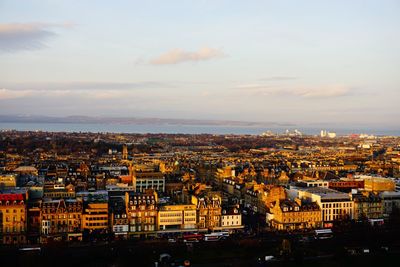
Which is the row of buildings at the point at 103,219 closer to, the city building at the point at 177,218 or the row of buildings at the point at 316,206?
the city building at the point at 177,218

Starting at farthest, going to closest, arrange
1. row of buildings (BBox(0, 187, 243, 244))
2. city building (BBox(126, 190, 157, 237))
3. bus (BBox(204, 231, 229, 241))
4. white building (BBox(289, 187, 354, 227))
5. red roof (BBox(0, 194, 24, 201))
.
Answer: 1. white building (BBox(289, 187, 354, 227))
2. city building (BBox(126, 190, 157, 237))
3. red roof (BBox(0, 194, 24, 201))
4. row of buildings (BBox(0, 187, 243, 244))
5. bus (BBox(204, 231, 229, 241))

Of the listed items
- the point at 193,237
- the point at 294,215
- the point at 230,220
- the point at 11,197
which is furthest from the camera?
the point at 294,215

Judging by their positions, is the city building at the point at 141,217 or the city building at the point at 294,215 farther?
the city building at the point at 294,215

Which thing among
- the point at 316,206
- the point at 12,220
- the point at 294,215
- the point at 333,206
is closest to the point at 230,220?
the point at 294,215

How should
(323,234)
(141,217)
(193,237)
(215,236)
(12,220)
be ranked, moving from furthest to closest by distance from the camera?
1. (323,234)
2. (141,217)
3. (12,220)
4. (215,236)
5. (193,237)

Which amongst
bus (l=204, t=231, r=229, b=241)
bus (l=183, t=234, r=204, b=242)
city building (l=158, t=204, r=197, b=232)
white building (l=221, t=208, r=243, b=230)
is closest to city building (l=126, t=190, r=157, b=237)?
city building (l=158, t=204, r=197, b=232)

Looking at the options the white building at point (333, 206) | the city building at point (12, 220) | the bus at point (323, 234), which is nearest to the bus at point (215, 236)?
the bus at point (323, 234)

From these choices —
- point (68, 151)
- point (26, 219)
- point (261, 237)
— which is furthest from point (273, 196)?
point (68, 151)

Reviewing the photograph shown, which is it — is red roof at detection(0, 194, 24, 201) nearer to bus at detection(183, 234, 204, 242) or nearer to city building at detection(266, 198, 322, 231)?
bus at detection(183, 234, 204, 242)

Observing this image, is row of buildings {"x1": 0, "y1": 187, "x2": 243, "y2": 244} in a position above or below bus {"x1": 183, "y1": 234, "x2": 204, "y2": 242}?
above

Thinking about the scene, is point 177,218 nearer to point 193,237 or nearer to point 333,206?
point 193,237

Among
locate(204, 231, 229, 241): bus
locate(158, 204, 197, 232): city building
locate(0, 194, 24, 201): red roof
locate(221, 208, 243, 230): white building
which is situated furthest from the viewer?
locate(221, 208, 243, 230): white building
